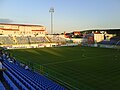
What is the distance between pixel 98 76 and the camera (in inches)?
756

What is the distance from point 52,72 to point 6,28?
75.5m

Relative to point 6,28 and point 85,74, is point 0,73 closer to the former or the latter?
point 85,74

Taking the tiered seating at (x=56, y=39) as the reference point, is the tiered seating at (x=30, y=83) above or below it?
below

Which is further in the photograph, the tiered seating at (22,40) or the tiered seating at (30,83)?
the tiered seating at (22,40)

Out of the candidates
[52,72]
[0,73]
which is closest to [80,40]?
[52,72]

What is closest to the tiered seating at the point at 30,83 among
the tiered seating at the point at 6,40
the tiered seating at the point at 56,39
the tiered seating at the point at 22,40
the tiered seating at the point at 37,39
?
the tiered seating at the point at 6,40

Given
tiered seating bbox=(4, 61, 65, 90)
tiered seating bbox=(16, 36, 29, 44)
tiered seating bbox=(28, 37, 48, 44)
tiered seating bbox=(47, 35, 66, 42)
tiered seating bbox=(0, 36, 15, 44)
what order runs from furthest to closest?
1. tiered seating bbox=(47, 35, 66, 42)
2. tiered seating bbox=(28, 37, 48, 44)
3. tiered seating bbox=(16, 36, 29, 44)
4. tiered seating bbox=(0, 36, 15, 44)
5. tiered seating bbox=(4, 61, 65, 90)

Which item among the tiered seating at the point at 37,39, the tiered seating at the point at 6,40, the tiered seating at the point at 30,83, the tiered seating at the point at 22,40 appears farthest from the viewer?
the tiered seating at the point at 37,39

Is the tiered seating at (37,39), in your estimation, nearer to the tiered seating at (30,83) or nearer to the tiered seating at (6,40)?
the tiered seating at (6,40)

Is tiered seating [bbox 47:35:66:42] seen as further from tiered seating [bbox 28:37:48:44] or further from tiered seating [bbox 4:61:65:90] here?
tiered seating [bbox 4:61:65:90]

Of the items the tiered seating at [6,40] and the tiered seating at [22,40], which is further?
the tiered seating at [22,40]

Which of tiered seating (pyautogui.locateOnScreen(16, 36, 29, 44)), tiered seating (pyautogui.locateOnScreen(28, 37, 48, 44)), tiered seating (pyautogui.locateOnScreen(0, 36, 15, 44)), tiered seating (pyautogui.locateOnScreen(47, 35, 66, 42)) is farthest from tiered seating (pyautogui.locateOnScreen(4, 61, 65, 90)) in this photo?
tiered seating (pyautogui.locateOnScreen(47, 35, 66, 42))

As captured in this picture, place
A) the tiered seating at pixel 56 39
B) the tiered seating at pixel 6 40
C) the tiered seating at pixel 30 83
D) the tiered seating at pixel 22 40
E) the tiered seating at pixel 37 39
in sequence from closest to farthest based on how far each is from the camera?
the tiered seating at pixel 30 83, the tiered seating at pixel 6 40, the tiered seating at pixel 22 40, the tiered seating at pixel 37 39, the tiered seating at pixel 56 39

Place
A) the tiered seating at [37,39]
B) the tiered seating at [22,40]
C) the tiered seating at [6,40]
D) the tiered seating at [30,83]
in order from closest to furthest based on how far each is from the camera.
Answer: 1. the tiered seating at [30,83]
2. the tiered seating at [6,40]
3. the tiered seating at [22,40]
4. the tiered seating at [37,39]
